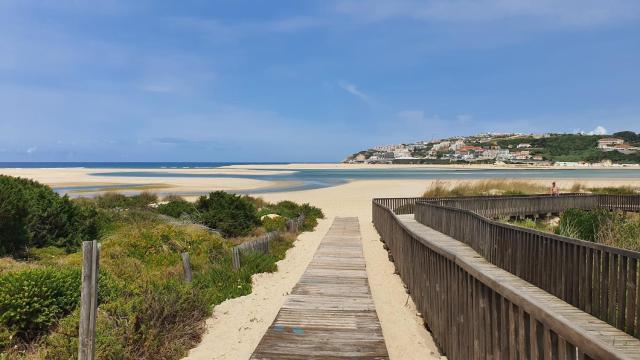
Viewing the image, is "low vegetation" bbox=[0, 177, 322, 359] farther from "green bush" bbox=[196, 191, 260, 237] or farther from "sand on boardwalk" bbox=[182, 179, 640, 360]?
"sand on boardwalk" bbox=[182, 179, 640, 360]

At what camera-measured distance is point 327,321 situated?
20.5 feet

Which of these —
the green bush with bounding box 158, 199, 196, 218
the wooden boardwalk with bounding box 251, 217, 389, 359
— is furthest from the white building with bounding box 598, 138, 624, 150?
the wooden boardwalk with bounding box 251, 217, 389, 359

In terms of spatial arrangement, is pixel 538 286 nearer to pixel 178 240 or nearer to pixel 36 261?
pixel 178 240

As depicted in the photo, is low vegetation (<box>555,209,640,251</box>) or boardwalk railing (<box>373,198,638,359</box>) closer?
boardwalk railing (<box>373,198,638,359</box>)

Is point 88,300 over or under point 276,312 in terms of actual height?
over

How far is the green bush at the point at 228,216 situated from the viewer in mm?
16031

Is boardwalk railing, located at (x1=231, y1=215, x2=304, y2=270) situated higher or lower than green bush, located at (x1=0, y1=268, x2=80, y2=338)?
lower

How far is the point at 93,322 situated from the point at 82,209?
10.4 metres

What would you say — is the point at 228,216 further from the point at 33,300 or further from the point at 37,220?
the point at 33,300

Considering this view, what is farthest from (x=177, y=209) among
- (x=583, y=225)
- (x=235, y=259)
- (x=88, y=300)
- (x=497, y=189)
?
(x=497, y=189)

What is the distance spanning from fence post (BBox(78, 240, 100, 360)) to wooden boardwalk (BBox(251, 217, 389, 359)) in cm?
168

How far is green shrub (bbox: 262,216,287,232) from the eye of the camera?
1714 cm

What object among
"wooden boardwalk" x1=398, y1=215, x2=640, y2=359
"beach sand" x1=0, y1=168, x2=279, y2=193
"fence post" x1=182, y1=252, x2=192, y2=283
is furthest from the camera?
"beach sand" x1=0, y1=168, x2=279, y2=193

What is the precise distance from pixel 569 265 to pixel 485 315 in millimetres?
A: 3624
